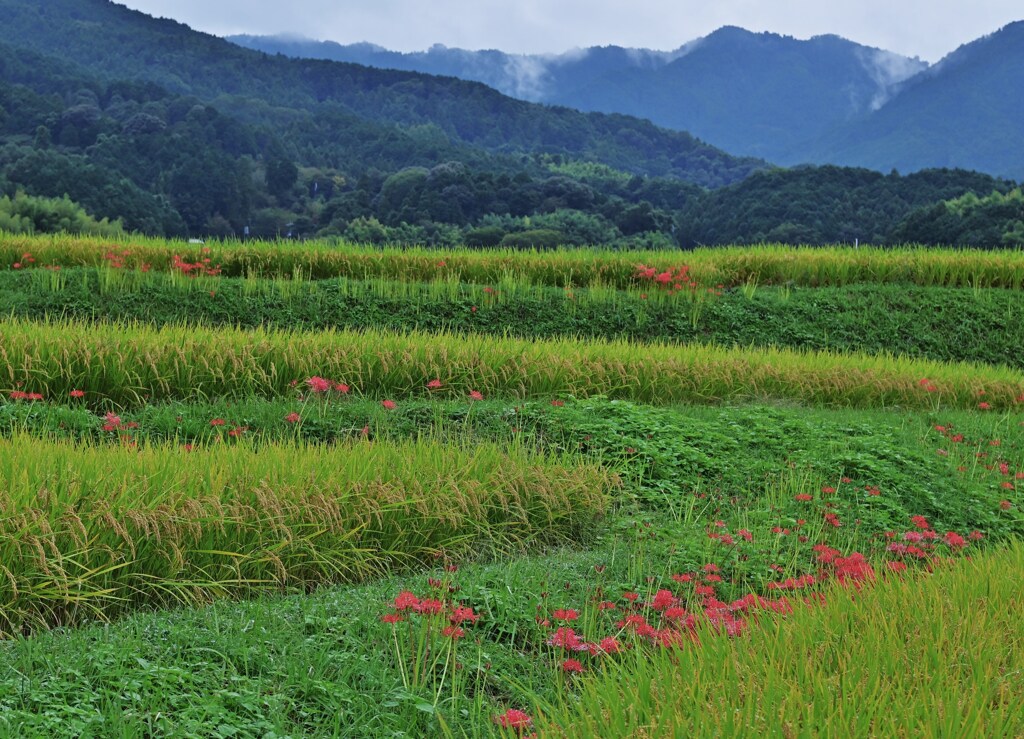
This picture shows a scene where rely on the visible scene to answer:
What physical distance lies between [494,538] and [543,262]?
11.2 metres

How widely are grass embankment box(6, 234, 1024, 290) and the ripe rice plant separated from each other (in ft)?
29.6

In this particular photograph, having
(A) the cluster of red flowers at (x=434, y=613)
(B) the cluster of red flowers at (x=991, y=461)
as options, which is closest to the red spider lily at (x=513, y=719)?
(A) the cluster of red flowers at (x=434, y=613)

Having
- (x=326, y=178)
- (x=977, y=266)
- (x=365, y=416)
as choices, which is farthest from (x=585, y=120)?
(x=365, y=416)

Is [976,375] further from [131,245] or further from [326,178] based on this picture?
[326,178]

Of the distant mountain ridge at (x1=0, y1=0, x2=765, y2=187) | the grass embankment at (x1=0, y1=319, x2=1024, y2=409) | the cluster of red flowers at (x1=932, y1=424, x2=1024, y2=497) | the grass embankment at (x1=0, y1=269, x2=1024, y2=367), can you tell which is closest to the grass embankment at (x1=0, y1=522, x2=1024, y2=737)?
the cluster of red flowers at (x1=932, y1=424, x2=1024, y2=497)

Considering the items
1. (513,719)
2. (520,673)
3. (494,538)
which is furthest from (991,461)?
(513,719)

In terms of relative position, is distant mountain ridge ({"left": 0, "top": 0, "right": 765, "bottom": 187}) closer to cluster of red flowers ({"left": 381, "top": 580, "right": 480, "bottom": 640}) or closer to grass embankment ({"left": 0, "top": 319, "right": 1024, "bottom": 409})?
grass embankment ({"left": 0, "top": 319, "right": 1024, "bottom": 409})

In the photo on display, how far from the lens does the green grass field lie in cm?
354

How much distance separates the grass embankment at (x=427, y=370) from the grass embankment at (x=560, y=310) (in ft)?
7.53

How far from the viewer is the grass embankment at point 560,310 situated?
1359 cm

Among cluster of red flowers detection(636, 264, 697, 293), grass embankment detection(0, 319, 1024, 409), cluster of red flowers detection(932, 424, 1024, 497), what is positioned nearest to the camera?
cluster of red flowers detection(932, 424, 1024, 497)

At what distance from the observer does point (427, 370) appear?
998 cm

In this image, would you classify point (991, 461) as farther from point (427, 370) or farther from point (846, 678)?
point (846, 678)

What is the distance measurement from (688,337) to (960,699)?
11.4 meters
